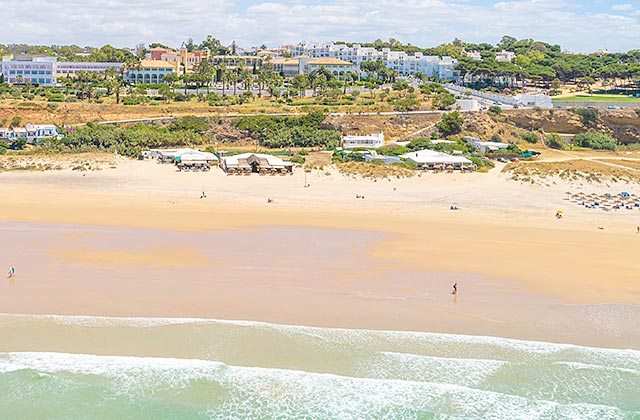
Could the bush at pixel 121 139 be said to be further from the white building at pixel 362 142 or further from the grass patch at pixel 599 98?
the grass patch at pixel 599 98

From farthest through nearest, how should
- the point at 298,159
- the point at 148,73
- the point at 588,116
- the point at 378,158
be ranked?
the point at 148,73 < the point at 588,116 < the point at 378,158 < the point at 298,159

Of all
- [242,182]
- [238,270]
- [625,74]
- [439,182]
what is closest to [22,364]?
[238,270]

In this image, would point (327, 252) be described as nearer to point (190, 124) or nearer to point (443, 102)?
point (190, 124)

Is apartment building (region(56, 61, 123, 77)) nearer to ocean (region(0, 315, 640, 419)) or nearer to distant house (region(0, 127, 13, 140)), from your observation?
distant house (region(0, 127, 13, 140))

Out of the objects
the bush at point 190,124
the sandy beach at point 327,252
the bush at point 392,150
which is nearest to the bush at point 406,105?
the bush at point 392,150

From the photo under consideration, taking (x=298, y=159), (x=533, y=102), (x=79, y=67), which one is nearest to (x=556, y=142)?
A: (x=533, y=102)

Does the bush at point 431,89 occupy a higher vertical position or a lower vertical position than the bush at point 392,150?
higher
